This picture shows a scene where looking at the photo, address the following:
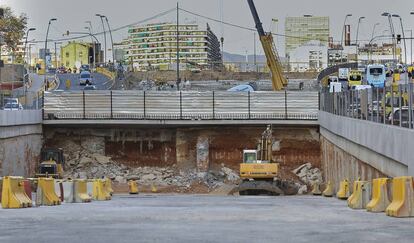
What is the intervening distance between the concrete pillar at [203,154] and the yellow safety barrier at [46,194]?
3523 cm

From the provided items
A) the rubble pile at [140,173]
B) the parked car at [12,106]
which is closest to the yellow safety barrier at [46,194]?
the parked car at [12,106]

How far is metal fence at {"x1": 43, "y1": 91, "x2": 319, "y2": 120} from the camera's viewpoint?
62.9m

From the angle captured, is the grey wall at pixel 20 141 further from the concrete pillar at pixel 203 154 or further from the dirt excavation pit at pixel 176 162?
the concrete pillar at pixel 203 154

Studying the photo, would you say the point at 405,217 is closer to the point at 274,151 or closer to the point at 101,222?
the point at 101,222

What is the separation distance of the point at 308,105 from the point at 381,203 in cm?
4403

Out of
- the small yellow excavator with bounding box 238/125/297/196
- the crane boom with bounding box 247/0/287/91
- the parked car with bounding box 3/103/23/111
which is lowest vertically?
the small yellow excavator with bounding box 238/125/297/196

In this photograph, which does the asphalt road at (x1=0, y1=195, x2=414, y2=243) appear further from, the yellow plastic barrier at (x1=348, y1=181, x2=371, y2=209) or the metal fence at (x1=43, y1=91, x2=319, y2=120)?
the metal fence at (x1=43, y1=91, x2=319, y2=120)

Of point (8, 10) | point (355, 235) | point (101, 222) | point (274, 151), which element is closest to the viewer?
point (355, 235)

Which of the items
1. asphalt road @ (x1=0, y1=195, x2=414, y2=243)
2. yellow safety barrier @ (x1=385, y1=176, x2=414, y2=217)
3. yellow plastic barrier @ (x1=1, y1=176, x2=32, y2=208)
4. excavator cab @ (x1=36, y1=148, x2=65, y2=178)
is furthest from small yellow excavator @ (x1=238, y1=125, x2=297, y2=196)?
yellow safety barrier @ (x1=385, y1=176, x2=414, y2=217)

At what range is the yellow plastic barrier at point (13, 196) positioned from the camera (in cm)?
2271

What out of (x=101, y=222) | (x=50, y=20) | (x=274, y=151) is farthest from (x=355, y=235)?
(x=50, y=20)

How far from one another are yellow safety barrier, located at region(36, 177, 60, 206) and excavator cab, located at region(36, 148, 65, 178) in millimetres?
25410

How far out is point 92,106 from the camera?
6366 centimetres

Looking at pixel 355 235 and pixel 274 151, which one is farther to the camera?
pixel 274 151
